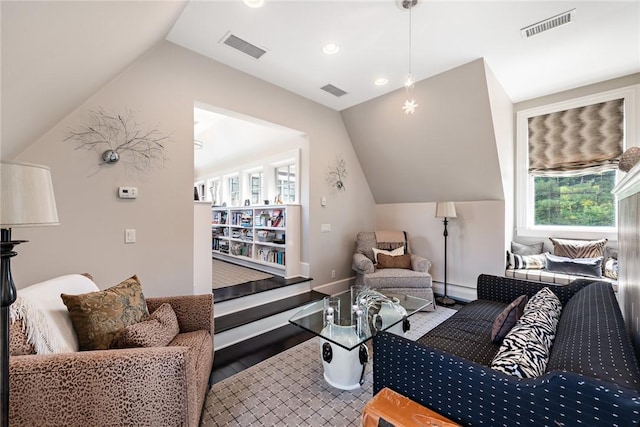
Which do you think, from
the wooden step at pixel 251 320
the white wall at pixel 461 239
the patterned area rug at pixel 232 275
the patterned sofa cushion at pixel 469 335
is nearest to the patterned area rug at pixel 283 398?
the wooden step at pixel 251 320

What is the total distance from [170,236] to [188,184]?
0.54m

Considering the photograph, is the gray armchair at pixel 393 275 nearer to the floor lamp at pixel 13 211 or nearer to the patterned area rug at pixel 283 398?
the patterned area rug at pixel 283 398

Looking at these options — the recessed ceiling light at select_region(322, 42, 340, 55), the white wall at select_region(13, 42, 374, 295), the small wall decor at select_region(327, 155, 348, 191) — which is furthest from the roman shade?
the white wall at select_region(13, 42, 374, 295)

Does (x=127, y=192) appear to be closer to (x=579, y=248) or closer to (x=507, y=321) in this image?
(x=507, y=321)

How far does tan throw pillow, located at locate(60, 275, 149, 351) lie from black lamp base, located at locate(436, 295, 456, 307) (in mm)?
3702

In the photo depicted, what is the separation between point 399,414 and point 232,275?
12.0 feet

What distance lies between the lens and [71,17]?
1.19 m

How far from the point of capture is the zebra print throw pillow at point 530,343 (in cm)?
112

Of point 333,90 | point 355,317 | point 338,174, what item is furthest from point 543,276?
point 333,90

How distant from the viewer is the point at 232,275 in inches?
174

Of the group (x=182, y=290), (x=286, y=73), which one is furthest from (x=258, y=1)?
(x=182, y=290)

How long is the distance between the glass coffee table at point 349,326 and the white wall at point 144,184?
139 cm

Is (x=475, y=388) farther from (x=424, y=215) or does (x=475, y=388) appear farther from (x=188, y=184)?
(x=424, y=215)

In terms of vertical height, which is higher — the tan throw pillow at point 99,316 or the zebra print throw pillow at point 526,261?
the tan throw pillow at point 99,316
